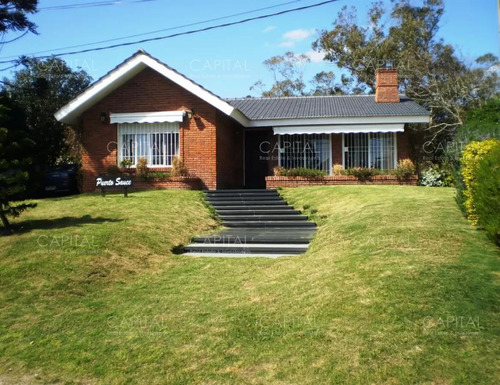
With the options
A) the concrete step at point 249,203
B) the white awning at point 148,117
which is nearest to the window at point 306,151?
the white awning at point 148,117

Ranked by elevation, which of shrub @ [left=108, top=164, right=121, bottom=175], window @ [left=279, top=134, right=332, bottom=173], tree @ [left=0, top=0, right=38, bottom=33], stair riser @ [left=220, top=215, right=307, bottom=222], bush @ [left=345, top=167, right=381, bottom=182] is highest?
tree @ [left=0, top=0, right=38, bottom=33]

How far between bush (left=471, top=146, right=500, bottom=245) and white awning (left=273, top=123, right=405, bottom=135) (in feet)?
38.0

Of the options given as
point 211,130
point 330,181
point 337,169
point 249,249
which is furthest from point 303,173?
point 249,249

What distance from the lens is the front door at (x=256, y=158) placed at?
20.4 meters

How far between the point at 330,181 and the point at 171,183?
20.0ft

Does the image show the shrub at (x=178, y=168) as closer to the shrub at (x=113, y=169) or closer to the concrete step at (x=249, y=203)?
the shrub at (x=113, y=169)

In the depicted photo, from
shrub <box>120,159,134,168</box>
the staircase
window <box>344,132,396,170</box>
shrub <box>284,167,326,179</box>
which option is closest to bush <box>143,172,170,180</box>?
shrub <box>120,159,134,168</box>

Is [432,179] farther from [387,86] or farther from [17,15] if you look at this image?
[17,15]

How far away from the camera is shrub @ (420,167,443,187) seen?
60.3 feet

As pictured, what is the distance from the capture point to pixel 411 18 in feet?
113

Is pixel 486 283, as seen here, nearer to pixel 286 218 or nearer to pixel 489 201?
Result: pixel 489 201

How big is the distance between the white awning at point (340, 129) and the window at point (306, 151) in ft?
3.62

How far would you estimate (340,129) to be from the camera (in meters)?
18.5

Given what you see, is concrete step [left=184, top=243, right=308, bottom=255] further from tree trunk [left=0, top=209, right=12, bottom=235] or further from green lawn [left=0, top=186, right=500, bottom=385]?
tree trunk [left=0, top=209, right=12, bottom=235]
